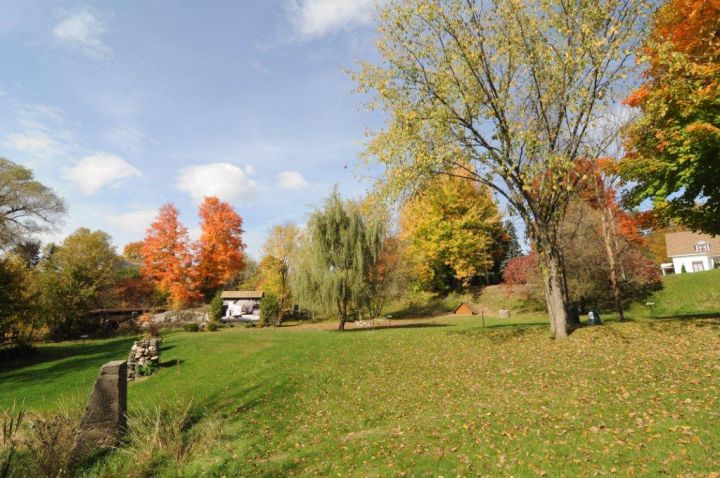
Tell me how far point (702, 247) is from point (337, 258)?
50095mm

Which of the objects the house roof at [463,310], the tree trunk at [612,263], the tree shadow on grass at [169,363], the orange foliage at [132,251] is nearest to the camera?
the tree shadow on grass at [169,363]

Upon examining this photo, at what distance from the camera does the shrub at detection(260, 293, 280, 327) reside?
35753mm

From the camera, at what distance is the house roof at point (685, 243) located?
158ft

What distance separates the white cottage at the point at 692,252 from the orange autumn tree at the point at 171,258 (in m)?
57.8

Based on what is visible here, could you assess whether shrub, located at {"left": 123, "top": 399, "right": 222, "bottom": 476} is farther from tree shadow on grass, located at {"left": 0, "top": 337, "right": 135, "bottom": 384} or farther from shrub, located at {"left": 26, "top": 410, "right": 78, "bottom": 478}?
tree shadow on grass, located at {"left": 0, "top": 337, "right": 135, "bottom": 384}

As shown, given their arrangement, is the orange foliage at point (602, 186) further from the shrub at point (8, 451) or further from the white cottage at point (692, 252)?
the white cottage at point (692, 252)

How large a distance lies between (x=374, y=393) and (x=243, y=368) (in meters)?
6.53

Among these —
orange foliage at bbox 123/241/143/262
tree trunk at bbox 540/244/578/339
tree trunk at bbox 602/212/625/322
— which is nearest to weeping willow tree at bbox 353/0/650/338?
tree trunk at bbox 540/244/578/339

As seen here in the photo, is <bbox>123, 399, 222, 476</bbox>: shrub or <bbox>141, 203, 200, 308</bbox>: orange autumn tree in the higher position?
<bbox>141, 203, 200, 308</bbox>: orange autumn tree

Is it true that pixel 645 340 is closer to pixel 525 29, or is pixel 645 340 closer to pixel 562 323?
pixel 562 323

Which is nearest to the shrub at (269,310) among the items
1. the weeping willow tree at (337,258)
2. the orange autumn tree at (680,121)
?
the weeping willow tree at (337,258)

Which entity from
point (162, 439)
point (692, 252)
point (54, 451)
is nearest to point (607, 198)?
point (162, 439)

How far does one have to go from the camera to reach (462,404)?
28.9ft

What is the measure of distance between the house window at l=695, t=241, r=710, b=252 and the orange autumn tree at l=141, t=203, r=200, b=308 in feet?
197
